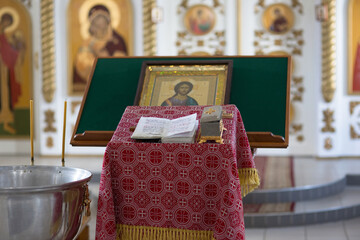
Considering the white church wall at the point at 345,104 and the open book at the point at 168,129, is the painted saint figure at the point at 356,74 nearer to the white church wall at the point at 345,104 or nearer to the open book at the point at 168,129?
the white church wall at the point at 345,104

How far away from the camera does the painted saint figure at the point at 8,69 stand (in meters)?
9.17

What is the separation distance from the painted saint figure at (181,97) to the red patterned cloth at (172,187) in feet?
1.70

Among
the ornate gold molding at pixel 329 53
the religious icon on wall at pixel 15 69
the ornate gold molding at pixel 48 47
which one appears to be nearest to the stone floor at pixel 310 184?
the religious icon on wall at pixel 15 69

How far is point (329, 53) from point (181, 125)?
20.0 ft

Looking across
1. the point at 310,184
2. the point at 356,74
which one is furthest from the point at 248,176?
the point at 356,74

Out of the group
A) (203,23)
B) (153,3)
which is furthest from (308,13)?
(153,3)

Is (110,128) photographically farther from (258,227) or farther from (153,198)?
(258,227)

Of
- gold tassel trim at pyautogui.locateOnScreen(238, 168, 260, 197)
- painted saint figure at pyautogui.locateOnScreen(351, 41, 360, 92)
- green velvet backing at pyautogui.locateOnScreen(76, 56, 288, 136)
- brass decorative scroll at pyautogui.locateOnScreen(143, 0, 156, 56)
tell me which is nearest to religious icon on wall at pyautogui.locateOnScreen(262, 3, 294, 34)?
painted saint figure at pyautogui.locateOnScreen(351, 41, 360, 92)

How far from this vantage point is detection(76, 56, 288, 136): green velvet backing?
2977 millimetres

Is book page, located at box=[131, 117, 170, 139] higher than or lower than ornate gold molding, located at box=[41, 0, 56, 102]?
lower

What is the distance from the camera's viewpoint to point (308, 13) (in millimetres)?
8344

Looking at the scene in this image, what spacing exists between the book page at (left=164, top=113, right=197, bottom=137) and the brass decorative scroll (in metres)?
6.11

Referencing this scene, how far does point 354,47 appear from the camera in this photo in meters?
8.21

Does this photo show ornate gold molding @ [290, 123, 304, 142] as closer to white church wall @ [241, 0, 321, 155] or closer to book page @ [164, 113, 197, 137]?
white church wall @ [241, 0, 321, 155]
